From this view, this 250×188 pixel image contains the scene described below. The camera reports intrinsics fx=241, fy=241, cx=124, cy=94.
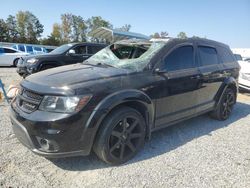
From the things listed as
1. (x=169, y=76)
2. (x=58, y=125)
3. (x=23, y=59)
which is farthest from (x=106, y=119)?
(x=23, y=59)

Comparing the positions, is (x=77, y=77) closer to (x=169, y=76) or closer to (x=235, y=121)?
(x=169, y=76)

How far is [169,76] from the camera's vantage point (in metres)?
3.91

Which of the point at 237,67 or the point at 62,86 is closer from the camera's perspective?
the point at 62,86

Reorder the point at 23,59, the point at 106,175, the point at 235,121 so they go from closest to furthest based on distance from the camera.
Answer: the point at 106,175 < the point at 235,121 < the point at 23,59

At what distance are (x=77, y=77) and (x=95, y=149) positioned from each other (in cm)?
98

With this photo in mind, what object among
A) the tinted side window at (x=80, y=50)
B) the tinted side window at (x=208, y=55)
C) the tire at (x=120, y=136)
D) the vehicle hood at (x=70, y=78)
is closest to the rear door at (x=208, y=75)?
the tinted side window at (x=208, y=55)

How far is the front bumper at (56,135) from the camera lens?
9.11 ft

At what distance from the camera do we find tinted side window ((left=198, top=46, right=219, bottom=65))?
486 cm

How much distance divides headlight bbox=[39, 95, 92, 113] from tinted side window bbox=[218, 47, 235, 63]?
3.98m

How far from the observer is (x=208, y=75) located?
4812mm

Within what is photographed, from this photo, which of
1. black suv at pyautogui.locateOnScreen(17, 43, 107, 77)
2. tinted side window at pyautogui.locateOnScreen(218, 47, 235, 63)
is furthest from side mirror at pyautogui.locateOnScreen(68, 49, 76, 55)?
tinted side window at pyautogui.locateOnScreen(218, 47, 235, 63)

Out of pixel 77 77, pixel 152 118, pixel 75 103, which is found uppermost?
pixel 77 77

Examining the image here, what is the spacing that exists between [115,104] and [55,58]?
673cm

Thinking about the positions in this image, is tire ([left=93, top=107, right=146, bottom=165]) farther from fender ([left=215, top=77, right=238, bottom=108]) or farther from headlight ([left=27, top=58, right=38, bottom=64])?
headlight ([left=27, top=58, right=38, bottom=64])
